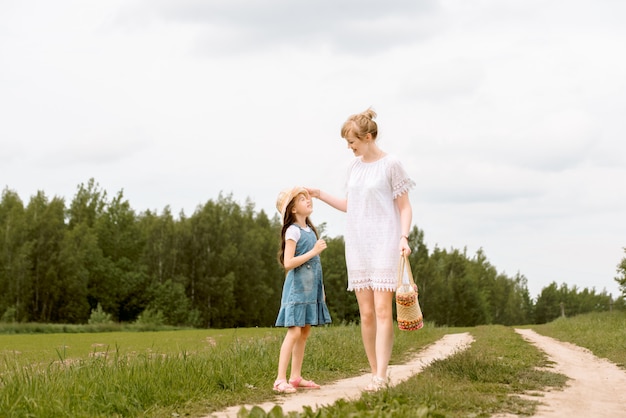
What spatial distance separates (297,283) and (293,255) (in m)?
0.30

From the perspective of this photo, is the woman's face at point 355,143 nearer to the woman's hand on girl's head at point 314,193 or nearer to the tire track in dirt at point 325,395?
the woman's hand on girl's head at point 314,193

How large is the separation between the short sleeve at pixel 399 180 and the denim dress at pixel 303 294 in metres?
0.99

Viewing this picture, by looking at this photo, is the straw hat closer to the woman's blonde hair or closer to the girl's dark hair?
the girl's dark hair

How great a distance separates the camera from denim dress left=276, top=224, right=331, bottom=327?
762 cm

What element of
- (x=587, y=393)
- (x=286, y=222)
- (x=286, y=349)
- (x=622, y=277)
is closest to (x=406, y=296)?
(x=286, y=349)

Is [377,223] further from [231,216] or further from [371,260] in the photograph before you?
[231,216]

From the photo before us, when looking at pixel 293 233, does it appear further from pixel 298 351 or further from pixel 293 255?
pixel 298 351

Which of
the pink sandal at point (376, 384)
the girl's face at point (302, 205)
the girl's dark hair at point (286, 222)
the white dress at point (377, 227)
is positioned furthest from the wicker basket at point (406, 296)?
the girl's dark hair at point (286, 222)

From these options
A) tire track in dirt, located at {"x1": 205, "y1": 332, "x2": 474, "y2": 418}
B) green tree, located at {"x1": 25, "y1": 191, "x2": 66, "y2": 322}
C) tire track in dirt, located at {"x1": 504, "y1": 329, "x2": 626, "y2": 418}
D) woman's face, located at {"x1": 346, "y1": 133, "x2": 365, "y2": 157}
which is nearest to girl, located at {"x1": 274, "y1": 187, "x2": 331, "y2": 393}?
tire track in dirt, located at {"x1": 205, "y1": 332, "x2": 474, "y2": 418}

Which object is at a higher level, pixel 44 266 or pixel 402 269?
pixel 44 266

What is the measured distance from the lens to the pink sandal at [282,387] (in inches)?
295

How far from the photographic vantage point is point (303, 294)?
766cm

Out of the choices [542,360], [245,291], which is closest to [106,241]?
[245,291]

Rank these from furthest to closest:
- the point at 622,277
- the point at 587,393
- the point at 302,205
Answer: the point at 622,277, the point at 587,393, the point at 302,205
